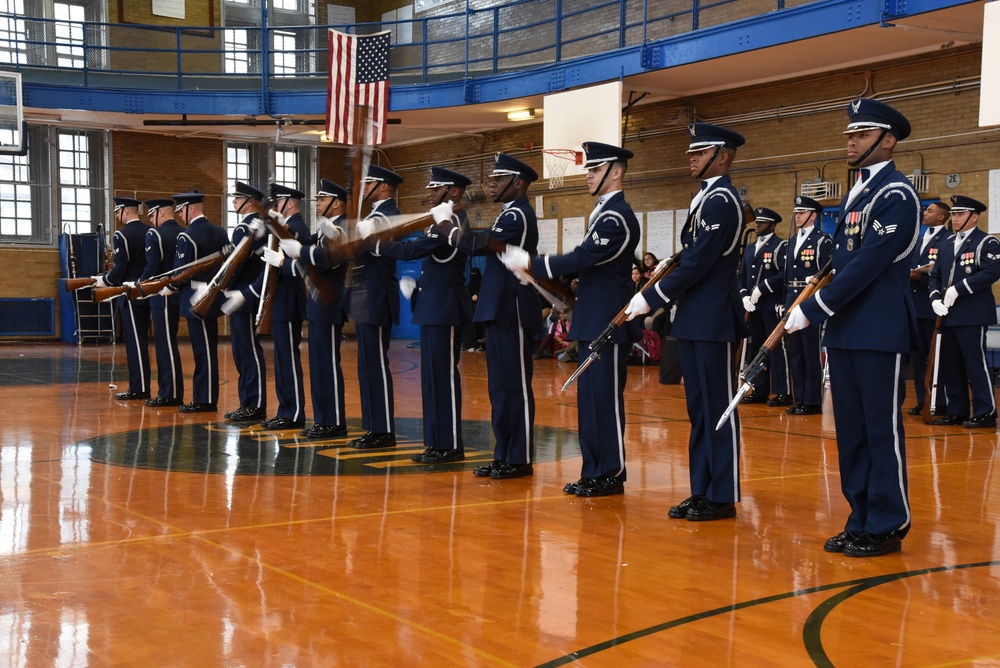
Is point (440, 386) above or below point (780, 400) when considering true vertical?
above

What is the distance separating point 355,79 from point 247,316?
325 inches

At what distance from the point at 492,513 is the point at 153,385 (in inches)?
286

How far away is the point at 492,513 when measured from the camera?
17.5 ft

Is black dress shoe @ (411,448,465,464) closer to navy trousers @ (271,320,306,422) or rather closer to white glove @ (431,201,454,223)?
white glove @ (431,201,454,223)

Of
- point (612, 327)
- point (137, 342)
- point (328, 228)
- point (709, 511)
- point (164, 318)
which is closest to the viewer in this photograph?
point (709, 511)

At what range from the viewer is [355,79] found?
16281 millimetres

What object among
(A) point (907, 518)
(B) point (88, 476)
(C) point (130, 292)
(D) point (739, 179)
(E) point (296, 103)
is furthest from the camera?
(E) point (296, 103)

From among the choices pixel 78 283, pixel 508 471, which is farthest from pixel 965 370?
pixel 78 283

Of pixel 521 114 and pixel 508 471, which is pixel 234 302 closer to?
pixel 508 471

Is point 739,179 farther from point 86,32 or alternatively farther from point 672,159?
point 86,32

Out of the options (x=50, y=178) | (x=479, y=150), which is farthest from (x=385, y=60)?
(x=50, y=178)

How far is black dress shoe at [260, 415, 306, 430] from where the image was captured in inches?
326

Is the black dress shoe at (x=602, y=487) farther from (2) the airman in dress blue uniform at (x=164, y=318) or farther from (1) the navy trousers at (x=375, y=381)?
(2) the airman in dress blue uniform at (x=164, y=318)

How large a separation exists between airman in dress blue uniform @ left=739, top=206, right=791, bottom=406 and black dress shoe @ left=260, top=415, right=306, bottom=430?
4.60 meters
